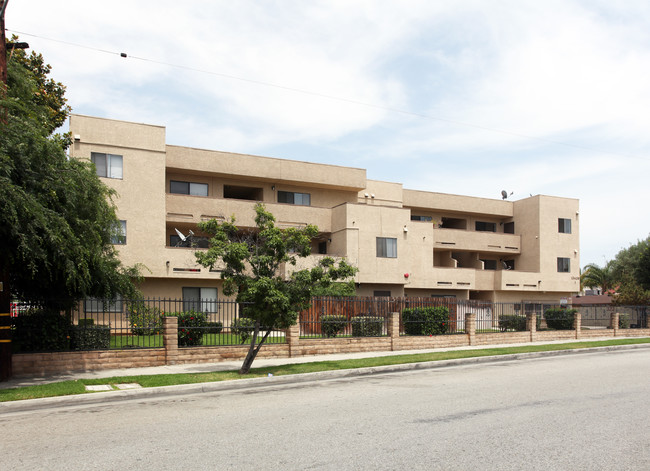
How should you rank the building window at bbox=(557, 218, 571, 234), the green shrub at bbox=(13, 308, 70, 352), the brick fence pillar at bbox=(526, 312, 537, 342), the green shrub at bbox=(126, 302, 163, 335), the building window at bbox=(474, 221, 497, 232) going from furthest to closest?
1. the building window at bbox=(474, 221, 497, 232)
2. the building window at bbox=(557, 218, 571, 234)
3. the brick fence pillar at bbox=(526, 312, 537, 342)
4. the green shrub at bbox=(126, 302, 163, 335)
5. the green shrub at bbox=(13, 308, 70, 352)

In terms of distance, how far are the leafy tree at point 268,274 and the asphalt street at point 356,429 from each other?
2183 millimetres

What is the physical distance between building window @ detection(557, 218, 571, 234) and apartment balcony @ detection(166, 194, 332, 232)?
69.0 feet


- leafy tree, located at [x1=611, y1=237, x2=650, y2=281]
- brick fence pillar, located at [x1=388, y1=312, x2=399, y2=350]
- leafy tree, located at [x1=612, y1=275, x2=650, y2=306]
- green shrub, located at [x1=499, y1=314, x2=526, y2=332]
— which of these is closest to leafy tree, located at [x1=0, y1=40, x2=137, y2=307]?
brick fence pillar, located at [x1=388, y1=312, x2=399, y2=350]

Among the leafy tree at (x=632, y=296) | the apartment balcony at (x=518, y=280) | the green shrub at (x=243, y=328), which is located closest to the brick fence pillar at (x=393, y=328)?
the green shrub at (x=243, y=328)

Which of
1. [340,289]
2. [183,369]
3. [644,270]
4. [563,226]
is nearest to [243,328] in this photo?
[183,369]

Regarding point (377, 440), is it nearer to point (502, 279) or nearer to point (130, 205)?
point (130, 205)

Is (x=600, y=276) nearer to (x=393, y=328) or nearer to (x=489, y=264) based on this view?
(x=489, y=264)

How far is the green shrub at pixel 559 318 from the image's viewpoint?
29.0 metres

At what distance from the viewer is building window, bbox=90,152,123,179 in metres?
28.1

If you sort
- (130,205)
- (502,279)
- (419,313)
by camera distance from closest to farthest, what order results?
(419,313) → (130,205) → (502,279)

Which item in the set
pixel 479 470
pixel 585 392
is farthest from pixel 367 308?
pixel 479 470

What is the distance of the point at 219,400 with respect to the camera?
11203mm

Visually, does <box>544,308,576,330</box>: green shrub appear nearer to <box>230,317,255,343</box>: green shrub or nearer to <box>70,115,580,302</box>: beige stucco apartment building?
<box>70,115,580,302</box>: beige stucco apartment building

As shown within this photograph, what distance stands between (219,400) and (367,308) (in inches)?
438
